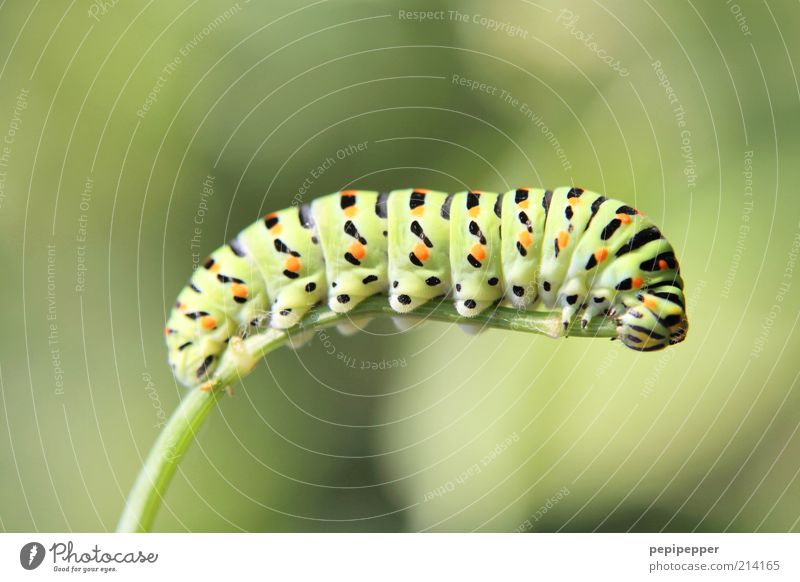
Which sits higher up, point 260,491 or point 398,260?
point 398,260

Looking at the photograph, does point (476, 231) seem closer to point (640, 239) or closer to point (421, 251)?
point (421, 251)

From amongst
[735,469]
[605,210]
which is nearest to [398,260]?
[605,210]

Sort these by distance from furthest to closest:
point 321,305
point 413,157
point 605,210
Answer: point 413,157 < point 321,305 < point 605,210

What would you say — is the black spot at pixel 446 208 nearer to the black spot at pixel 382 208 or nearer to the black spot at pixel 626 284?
the black spot at pixel 382 208

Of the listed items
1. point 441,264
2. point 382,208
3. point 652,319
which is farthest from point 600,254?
point 382,208

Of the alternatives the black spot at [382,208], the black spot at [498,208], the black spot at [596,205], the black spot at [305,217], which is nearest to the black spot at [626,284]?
the black spot at [596,205]
